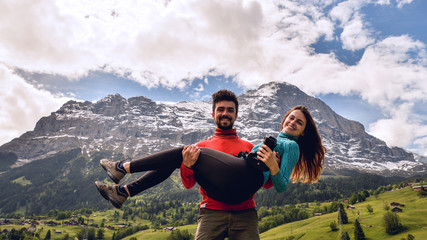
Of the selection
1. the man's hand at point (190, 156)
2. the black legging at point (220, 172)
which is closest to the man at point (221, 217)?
the man's hand at point (190, 156)

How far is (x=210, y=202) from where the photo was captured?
4852 mm

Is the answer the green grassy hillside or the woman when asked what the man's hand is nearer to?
the woman

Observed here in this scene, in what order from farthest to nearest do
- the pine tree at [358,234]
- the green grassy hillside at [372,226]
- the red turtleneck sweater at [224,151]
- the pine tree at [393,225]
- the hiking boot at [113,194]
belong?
the pine tree at [393,225]
the green grassy hillside at [372,226]
the pine tree at [358,234]
the hiking boot at [113,194]
the red turtleneck sweater at [224,151]

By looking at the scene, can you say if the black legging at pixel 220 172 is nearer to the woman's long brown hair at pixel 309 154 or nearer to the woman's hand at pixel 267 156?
the woman's hand at pixel 267 156

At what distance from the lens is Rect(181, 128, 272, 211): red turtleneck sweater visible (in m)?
4.77

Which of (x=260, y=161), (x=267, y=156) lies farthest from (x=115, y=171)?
(x=267, y=156)

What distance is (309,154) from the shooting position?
6.54 m

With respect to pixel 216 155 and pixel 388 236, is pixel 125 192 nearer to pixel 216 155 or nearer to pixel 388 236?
pixel 216 155

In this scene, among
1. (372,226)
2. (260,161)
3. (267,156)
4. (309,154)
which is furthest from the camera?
(372,226)

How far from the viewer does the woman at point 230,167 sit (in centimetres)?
433

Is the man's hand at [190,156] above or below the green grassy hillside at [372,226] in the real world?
above

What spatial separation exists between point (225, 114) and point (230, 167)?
1.64 metres

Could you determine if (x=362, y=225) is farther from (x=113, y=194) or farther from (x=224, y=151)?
(x=113, y=194)

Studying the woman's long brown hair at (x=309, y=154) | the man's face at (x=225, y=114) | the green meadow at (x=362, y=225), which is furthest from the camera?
the green meadow at (x=362, y=225)
